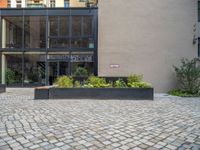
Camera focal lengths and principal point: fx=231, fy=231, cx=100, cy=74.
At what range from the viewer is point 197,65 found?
16484 millimetres

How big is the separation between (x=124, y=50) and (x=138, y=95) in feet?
18.0

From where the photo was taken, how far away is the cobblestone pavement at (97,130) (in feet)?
15.8

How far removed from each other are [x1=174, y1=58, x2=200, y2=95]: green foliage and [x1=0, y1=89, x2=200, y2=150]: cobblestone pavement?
7.67 metres

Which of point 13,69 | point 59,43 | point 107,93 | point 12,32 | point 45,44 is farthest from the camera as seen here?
point 12,32

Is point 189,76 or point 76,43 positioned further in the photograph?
point 76,43

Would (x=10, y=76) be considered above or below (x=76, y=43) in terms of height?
below

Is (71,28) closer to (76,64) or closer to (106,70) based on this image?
(76,64)

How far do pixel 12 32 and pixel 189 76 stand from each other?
15929mm

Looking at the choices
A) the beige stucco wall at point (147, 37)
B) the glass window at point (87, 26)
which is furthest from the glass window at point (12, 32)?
the beige stucco wall at point (147, 37)

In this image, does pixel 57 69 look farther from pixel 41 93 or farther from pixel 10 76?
pixel 41 93

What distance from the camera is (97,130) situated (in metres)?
5.90

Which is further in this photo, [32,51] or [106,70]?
[32,51]

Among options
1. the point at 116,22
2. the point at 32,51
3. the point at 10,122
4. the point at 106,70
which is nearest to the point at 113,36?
the point at 116,22

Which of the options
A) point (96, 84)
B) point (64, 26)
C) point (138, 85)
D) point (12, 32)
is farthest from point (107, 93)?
point (12, 32)
